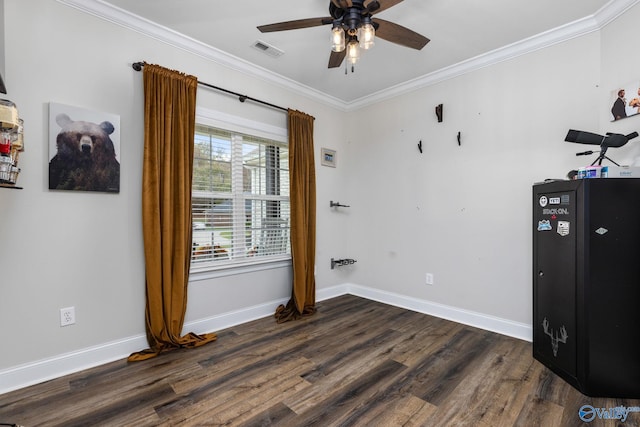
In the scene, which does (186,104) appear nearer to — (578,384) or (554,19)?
(554,19)

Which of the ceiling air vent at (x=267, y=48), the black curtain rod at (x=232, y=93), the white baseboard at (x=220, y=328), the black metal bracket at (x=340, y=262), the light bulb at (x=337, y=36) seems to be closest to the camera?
the light bulb at (x=337, y=36)

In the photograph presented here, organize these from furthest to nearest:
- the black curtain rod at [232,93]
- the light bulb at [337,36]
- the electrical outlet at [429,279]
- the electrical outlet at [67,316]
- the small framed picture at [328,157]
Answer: the small framed picture at [328,157], the electrical outlet at [429,279], the black curtain rod at [232,93], the electrical outlet at [67,316], the light bulb at [337,36]

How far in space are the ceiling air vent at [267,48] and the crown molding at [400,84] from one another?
0.30 m

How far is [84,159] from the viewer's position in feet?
7.10

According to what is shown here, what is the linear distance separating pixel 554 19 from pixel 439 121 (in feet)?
3.88

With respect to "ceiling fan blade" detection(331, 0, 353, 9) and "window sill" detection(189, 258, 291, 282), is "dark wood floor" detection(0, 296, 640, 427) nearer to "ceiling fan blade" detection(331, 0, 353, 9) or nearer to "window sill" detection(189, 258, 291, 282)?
"window sill" detection(189, 258, 291, 282)

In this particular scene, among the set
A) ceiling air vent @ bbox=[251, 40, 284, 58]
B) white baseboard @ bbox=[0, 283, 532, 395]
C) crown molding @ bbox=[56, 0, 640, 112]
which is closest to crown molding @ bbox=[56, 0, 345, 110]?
crown molding @ bbox=[56, 0, 640, 112]

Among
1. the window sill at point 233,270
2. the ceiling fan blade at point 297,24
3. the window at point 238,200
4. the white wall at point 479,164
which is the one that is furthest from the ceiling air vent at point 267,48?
the window sill at point 233,270

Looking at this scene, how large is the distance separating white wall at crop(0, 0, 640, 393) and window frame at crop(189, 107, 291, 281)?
75 mm

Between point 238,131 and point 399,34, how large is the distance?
179cm

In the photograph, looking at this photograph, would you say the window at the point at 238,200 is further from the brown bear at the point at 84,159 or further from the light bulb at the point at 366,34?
the light bulb at the point at 366,34

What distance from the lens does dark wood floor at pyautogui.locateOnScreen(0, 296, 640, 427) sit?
5.51ft

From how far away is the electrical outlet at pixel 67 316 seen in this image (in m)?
2.10

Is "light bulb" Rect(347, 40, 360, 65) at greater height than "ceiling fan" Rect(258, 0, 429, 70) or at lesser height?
lesser
